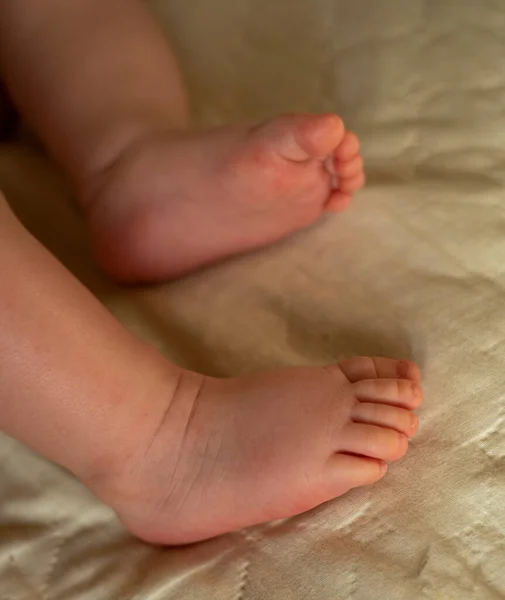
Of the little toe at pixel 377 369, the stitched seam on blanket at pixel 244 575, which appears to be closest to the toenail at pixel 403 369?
the little toe at pixel 377 369

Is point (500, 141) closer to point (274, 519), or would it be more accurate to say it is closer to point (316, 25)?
point (316, 25)

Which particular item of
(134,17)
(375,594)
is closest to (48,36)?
(134,17)

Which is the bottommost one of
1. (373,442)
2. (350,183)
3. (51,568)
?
(51,568)

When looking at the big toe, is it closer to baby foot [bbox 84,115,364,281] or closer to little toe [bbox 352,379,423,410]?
baby foot [bbox 84,115,364,281]

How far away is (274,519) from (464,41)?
53 cm

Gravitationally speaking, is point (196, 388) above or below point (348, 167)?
below

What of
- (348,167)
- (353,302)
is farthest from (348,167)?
(353,302)

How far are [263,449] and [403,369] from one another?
0.35 ft

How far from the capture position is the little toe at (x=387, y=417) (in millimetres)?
450

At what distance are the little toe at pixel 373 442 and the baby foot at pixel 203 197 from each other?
0.65 feet

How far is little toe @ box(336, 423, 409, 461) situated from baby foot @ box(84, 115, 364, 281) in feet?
0.65

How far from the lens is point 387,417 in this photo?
449mm

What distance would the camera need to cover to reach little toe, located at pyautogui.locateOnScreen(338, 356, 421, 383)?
47 centimetres

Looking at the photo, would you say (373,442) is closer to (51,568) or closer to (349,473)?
(349,473)
